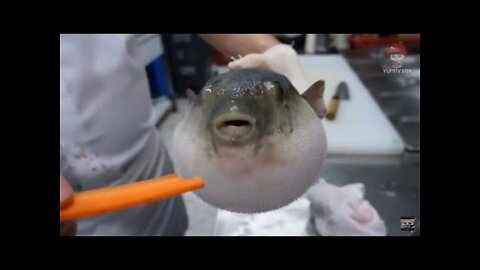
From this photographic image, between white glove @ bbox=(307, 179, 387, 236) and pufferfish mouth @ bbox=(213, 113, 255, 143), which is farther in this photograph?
white glove @ bbox=(307, 179, 387, 236)

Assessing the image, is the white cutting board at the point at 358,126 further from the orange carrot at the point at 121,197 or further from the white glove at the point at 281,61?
the orange carrot at the point at 121,197

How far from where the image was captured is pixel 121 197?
0.21 m

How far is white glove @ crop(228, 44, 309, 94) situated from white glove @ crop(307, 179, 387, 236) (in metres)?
0.18

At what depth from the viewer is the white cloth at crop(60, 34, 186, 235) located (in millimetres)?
444

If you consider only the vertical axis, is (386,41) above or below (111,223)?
above

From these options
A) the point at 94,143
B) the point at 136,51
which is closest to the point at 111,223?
the point at 94,143

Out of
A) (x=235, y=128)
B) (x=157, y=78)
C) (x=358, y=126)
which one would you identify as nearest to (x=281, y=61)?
(x=235, y=128)

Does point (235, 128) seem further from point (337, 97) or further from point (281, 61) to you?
point (337, 97)

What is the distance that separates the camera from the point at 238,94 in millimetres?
179

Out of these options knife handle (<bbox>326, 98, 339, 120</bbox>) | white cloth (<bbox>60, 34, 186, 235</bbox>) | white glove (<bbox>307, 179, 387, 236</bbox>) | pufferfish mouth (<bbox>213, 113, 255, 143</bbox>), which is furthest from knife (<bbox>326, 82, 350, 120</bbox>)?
pufferfish mouth (<bbox>213, 113, 255, 143</bbox>)

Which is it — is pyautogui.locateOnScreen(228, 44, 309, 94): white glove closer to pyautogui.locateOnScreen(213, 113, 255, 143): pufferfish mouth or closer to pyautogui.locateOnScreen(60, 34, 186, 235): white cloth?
pyautogui.locateOnScreen(213, 113, 255, 143): pufferfish mouth

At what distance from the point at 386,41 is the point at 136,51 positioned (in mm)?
334

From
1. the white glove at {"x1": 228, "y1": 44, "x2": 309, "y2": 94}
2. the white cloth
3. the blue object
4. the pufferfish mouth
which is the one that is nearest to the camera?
the pufferfish mouth
